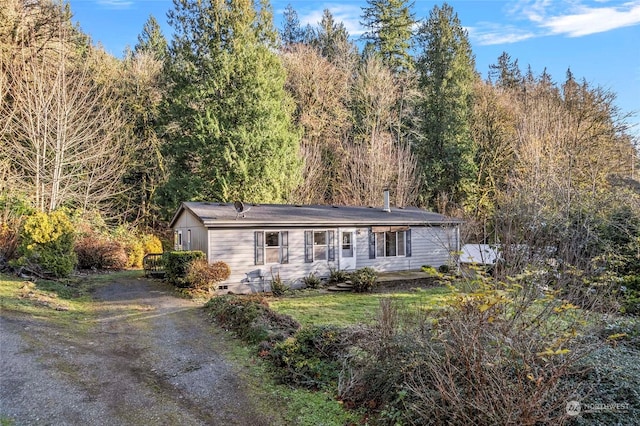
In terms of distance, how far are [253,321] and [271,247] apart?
677cm

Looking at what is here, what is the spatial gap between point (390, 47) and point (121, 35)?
66.7ft

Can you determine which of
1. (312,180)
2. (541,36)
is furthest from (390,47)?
(541,36)

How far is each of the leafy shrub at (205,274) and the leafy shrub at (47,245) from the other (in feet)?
15.0

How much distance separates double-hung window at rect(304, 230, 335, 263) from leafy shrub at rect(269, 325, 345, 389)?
8.49 meters

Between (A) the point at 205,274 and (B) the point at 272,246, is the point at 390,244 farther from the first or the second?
(A) the point at 205,274

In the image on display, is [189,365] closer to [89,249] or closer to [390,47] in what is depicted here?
[89,249]

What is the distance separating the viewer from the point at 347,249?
1603 centimetres

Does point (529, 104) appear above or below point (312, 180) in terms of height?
above

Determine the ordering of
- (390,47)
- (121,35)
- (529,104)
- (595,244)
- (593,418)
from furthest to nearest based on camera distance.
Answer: (390,47)
(121,35)
(529,104)
(595,244)
(593,418)

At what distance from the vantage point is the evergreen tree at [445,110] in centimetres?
2636

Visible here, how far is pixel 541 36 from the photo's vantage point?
40.4ft

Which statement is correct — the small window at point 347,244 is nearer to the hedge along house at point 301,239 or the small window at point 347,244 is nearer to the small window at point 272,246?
the hedge along house at point 301,239

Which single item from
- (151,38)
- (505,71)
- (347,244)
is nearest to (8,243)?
(347,244)

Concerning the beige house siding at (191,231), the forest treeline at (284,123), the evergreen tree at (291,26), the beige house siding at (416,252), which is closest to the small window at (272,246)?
the beige house siding at (191,231)
